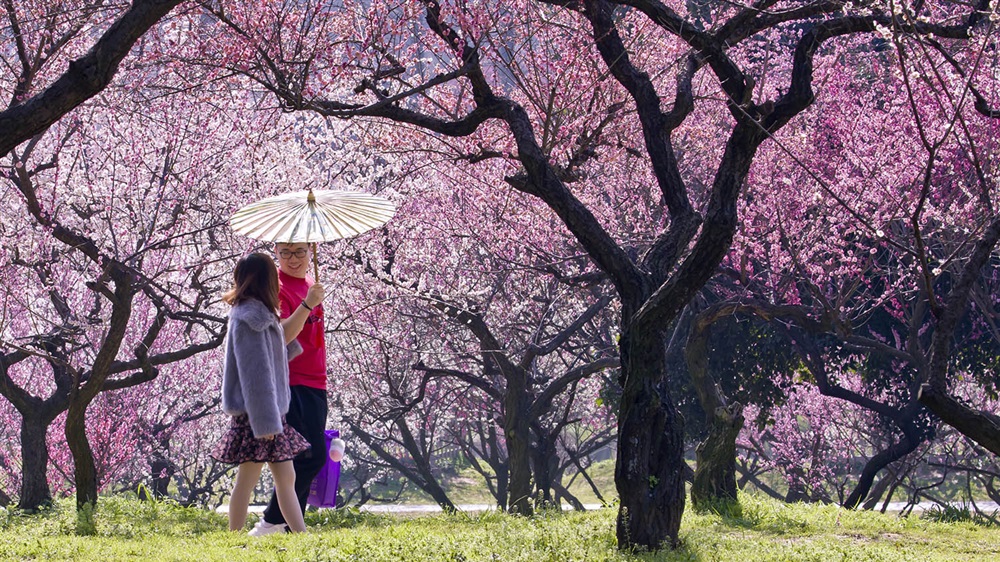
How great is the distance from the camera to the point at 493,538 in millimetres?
6418

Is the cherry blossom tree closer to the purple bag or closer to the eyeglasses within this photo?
the eyeglasses

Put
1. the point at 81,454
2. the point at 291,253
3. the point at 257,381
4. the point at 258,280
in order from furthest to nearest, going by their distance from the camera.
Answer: the point at 81,454 → the point at 291,253 → the point at 258,280 → the point at 257,381

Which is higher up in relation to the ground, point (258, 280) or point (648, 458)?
point (258, 280)

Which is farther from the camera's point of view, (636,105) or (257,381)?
(636,105)

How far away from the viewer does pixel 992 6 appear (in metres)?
5.41

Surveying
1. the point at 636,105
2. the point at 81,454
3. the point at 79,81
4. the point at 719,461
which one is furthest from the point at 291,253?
the point at 719,461

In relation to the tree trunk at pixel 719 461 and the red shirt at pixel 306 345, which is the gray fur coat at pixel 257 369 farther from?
the tree trunk at pixel 719 461

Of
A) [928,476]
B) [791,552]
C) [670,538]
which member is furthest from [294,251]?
[928,476]

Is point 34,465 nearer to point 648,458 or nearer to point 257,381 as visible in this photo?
point 257,381

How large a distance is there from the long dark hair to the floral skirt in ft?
2.39

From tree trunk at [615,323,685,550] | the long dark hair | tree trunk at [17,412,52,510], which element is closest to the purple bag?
the long dark hair

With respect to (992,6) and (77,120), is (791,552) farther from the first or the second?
(77,120)

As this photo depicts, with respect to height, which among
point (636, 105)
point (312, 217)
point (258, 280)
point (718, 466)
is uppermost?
point (636, 105)

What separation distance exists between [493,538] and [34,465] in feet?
22.5
